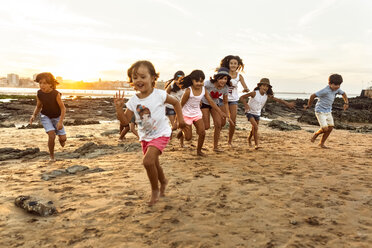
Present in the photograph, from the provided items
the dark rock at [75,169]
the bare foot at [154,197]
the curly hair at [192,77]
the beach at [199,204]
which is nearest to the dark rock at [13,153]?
the beach at [199,204]

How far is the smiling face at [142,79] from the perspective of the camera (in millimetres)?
3373

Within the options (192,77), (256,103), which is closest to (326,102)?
(256,103)

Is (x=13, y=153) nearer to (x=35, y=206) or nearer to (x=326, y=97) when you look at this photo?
(x=35, y=206)

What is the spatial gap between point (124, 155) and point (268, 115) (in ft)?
61.4

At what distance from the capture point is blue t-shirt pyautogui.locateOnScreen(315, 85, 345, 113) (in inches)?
294

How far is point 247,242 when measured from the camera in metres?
2.53

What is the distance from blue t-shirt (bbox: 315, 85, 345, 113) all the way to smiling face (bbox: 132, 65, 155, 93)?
19.5 ft

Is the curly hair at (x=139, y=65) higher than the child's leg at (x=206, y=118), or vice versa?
the curly hair at (x=139, y=65)

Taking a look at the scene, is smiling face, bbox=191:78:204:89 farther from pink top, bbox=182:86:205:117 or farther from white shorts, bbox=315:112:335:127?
white shorts, bbox=315:112:335:127

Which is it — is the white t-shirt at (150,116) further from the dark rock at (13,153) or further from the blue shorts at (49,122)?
the dark rock at (13,153)

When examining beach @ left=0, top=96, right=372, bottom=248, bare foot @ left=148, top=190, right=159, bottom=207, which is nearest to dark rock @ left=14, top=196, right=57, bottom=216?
beach @ left=0, top=96, right=372, bottom=248

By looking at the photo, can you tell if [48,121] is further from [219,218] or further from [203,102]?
[219,218]

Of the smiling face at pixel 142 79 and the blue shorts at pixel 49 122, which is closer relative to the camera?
the smiling face at pixel 142 79

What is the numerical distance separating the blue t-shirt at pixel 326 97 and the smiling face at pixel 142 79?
234 inches
